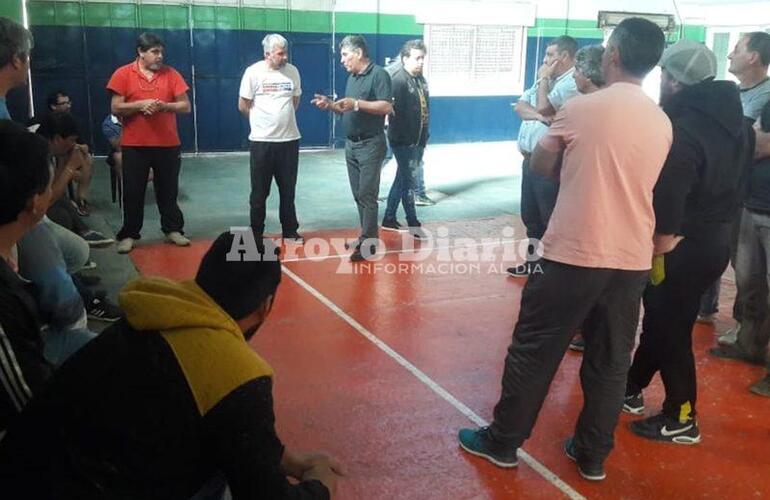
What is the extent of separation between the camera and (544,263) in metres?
2.54

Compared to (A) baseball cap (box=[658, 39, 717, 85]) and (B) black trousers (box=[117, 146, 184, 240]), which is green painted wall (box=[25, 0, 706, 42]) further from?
(A) baseball cap (box=[658, 39, 717, 85])

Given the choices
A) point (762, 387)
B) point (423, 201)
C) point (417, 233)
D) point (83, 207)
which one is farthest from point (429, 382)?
point (83, 207)

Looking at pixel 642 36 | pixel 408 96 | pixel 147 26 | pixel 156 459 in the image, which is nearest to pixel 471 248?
pixel 408 96

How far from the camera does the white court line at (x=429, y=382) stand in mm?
2691

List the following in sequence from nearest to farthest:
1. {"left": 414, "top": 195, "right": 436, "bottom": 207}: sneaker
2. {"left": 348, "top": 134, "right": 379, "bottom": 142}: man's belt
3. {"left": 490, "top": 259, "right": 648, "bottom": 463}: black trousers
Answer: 1. {"left": 490, "top": 259, "right": 648, "bottom": 463}: black trousers
2. {"left": 348, "top": 134, "right": 379, "bottom": 142}: man's belt
3. {"left": 414, "top": 195, "right": 436, "bottom": 207}: sneaker

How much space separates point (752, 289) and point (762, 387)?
57cm

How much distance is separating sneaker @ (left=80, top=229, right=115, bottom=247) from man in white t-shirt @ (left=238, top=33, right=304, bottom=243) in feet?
3.89

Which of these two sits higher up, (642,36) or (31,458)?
(642,36)

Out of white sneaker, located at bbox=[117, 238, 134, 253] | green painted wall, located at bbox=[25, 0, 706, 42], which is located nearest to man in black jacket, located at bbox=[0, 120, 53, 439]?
white sneaker, located at bbox=[117, 238, 134, 253]

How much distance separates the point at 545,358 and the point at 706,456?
92 cm

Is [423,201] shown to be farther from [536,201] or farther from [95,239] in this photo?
[95,239]

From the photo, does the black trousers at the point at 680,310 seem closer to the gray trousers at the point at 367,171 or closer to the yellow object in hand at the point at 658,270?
the yellow object in hand at the point at 658,270

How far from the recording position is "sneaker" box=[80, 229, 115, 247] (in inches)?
226

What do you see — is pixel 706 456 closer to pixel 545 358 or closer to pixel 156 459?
pixel 545 358
